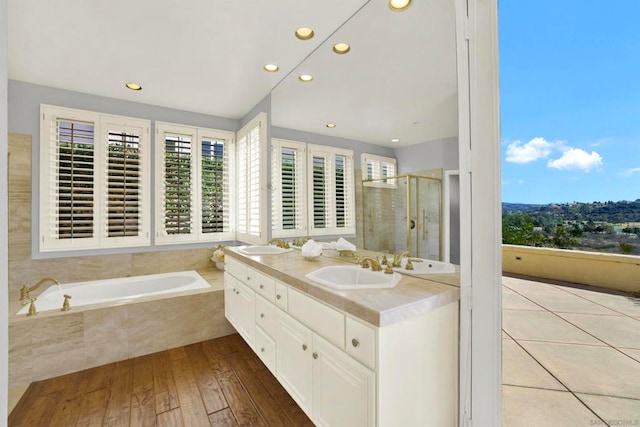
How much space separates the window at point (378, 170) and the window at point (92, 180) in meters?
2.72

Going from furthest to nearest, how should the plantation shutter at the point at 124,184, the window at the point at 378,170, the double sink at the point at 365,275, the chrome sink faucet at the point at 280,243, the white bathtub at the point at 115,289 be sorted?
the plantation shutter at the point at 124,184 → the chrome sink faucet at the point at 280,243 → the white bathtub at the point at 115,289 → the window at the point at 378,170 → the double sink at the point at 365,275

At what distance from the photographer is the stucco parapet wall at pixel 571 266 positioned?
1.88 m

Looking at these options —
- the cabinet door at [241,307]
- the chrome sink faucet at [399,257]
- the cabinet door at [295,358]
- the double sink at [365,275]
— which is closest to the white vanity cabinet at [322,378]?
the cabinet door at [295,358]

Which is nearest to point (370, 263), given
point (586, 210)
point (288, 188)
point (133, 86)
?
point (586, 210)

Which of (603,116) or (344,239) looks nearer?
(603,116)

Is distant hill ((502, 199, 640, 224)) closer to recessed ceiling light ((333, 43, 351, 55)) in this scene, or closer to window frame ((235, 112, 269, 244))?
recessed ceiling light ((333, 43, 351, 55))

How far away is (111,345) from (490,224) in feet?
9.61

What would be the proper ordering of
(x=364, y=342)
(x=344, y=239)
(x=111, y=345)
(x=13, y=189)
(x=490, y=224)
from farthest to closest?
(x=13, y=189) < (x=111, y=345) < (x=344, y=239) < (x=490, y=224) < (x=364, y=342)

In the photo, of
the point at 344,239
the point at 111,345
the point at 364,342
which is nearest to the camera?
the point at 364,342

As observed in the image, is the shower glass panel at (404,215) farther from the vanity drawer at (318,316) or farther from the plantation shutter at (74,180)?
the plantation shutter at (74,180)

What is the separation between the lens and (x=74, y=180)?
287 centimetres

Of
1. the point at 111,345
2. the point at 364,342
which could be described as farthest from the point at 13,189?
the point at 364,342

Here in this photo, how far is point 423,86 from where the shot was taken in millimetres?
1496

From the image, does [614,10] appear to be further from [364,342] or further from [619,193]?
[364,342]
